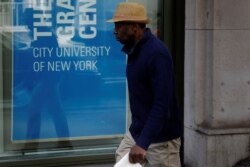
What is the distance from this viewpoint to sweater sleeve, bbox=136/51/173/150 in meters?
4.13

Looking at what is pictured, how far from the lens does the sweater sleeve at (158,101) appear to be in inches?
163

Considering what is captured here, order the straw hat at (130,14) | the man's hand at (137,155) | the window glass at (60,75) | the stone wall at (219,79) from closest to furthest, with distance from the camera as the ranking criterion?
the man's hand at (137,155)
the straw hat at (130,14)
the stone wall at (219,79)
the window glass at (60,75)

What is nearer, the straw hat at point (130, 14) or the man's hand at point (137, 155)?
the man's hand at point (137, 155)

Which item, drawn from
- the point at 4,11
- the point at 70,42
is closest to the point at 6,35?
the point at 4,11

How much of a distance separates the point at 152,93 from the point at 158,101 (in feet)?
0.46

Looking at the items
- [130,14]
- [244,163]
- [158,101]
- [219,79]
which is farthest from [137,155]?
[244,163]

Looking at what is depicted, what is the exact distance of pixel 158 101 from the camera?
414 cm

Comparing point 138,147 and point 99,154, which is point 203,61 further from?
point 138,147

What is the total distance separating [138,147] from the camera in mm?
4145

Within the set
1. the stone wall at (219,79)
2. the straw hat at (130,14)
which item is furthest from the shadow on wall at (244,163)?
the straw hat at (130,14)

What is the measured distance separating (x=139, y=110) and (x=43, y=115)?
2.77 m

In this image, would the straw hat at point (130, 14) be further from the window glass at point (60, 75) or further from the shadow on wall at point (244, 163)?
the shadow on wall at point (244, 163)

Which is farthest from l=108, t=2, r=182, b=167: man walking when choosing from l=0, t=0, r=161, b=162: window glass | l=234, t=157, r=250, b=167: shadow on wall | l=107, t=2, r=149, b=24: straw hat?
l=0, t=0, r=161, b=162: window glass

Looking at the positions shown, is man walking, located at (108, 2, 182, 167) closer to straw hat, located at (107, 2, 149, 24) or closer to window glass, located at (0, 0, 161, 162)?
straw hat, located at (107, 2, 149, 24)
